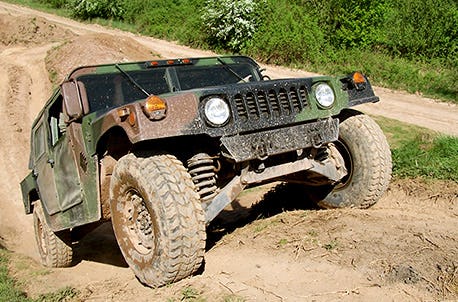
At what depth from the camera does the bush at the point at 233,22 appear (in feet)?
62.1

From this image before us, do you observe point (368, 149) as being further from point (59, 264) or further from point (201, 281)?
point (59, 264)

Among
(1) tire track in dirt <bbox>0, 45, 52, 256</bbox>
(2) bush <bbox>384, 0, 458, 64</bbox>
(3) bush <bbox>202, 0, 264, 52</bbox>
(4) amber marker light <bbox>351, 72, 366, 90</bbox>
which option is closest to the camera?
(4) amber marker light <bbox>351, 72, 366, 90</bbox>

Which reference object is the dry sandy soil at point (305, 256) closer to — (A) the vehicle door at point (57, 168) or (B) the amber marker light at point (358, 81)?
(A) the vehicle door at point (57, 168)

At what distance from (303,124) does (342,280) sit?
4.46ft

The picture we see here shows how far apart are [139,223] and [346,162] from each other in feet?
7.07

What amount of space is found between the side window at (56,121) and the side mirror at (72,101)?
0.76m

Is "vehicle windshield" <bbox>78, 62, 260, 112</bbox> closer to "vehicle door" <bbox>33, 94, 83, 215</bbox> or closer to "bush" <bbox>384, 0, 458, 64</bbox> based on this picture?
"vehicle door" <bbox>33, 94, 83, 215</bbox>

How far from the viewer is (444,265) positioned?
354cm

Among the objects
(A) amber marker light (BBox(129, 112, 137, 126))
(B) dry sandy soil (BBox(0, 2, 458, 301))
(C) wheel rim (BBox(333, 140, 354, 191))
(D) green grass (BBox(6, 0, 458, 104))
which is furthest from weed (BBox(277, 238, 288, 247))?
(D) green grass (BBox(6, 0, 458, 104))

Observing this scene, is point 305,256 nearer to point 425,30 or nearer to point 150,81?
point 150,81

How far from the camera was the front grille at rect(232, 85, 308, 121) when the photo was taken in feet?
13.3

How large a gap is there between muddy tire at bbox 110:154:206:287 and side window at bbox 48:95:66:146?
5.45ft

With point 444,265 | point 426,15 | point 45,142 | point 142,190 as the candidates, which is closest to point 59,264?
point 45,142

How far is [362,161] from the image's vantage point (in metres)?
4.88
